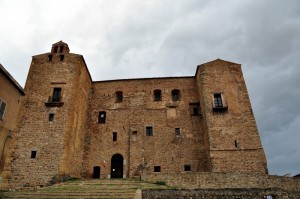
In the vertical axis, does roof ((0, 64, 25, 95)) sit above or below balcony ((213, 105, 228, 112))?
below

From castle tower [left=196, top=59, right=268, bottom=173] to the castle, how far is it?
8 centimetres

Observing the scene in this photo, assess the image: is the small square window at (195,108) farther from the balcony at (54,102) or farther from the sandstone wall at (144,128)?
the balcony at (54,102)

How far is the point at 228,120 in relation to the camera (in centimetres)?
2128

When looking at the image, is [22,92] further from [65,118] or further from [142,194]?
[142,194]

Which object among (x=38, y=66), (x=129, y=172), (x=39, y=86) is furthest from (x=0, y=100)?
(x=129, y=172)

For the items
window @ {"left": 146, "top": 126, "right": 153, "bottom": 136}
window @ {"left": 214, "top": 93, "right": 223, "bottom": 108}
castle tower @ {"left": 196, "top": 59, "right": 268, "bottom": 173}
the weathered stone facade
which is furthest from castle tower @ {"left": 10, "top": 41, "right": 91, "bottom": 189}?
window @ {"left": 214, "top": 93, "right": 223, "bottom": 108}

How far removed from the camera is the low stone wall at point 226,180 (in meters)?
17.4

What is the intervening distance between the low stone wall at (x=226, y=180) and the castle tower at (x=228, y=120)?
1555 mm

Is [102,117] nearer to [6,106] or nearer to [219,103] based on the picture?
[219,103]

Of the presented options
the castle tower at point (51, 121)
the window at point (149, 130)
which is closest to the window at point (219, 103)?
the window at point (149, 130)

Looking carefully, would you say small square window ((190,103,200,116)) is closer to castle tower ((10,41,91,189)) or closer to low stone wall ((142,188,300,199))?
castle tower ((10,41,91,189))

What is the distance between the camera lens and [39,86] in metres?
21.2

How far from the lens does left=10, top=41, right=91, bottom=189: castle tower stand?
17.8 m

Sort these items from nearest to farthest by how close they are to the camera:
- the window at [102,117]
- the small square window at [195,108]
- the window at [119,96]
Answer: the small square window at [195,108]
the window at [102,117]
the window at [119,96]
